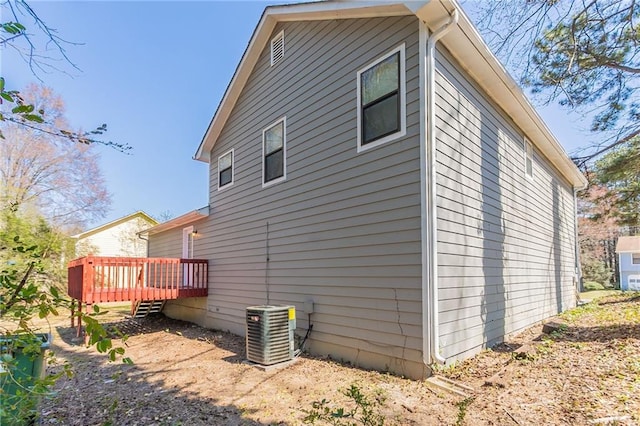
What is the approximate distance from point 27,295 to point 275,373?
12.2 feet

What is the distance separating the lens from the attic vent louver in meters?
7.38

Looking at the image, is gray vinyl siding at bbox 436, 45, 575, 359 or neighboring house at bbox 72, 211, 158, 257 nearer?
gray vinyl siding at bbox 436, 45, 575, 359

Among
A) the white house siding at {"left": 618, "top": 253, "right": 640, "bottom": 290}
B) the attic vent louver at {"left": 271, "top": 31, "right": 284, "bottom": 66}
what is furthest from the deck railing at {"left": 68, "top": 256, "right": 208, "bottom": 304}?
the white house siding at {"left": 618, "top": 253, "right": 640, "bottom": 290}

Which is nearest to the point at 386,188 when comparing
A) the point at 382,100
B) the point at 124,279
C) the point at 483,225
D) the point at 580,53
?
the point at 382,100

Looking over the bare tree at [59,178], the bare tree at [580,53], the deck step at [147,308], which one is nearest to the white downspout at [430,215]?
the bare tree at [580,53]

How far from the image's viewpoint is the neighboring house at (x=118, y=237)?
20641mm

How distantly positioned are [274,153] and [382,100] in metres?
2.91

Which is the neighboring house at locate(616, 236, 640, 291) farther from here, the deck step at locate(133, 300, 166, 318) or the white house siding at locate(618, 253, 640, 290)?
the deck step at locate(133, 300, 166, 318)

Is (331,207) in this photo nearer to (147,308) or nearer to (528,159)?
(528,159)

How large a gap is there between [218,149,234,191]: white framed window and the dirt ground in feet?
14.5

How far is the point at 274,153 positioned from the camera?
24.2 feet

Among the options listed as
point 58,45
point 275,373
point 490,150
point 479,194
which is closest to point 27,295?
point 58,45

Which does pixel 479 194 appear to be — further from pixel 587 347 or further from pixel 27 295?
pixel 27 295

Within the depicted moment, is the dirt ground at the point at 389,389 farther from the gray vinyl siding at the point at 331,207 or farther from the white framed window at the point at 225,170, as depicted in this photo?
the white framed window at the point at 225,170
